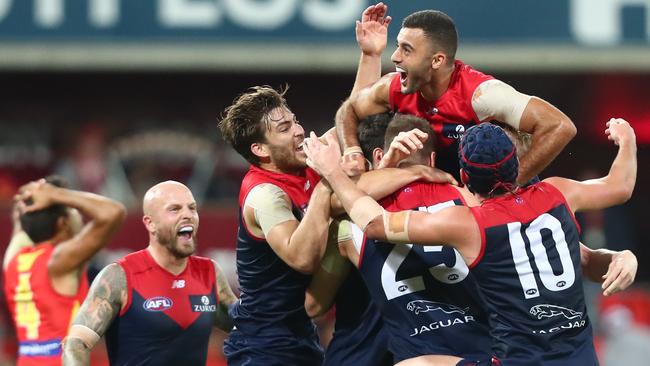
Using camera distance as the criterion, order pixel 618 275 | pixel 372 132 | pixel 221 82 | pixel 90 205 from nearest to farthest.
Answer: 1. pixel 618 275
2. pixel 372 132
3. pixel 90 205
4. pixel 221 82

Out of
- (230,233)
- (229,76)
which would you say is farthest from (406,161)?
(229,76)

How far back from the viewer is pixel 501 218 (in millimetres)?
5562

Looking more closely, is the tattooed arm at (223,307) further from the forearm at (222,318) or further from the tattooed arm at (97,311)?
the tattooed arm at (97,311)

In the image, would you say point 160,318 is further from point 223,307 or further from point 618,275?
point 618,275

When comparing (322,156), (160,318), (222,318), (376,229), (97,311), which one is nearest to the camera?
(376,229)

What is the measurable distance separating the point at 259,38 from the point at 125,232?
2600 mm

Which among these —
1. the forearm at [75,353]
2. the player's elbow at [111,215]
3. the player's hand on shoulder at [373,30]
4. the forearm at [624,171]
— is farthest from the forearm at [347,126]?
the player's elbow at [111,215]

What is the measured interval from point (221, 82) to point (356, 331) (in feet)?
28.7

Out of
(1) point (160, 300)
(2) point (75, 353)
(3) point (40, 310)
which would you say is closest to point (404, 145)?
(1) point (160, 300)

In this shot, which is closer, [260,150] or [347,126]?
[260,150]

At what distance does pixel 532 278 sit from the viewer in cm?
556

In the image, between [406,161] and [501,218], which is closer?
[501,218]

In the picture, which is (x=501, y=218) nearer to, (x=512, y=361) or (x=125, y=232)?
(x=512, y=361)

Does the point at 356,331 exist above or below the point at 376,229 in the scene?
below
